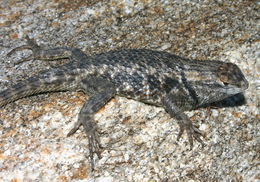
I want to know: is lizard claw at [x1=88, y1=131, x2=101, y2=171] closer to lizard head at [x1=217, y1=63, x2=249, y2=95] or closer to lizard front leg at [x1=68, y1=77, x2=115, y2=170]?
lizard front leg at [x1=68, y1=77, x2=115, y2=170]

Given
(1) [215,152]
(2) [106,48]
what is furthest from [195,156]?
(2) [106,48]

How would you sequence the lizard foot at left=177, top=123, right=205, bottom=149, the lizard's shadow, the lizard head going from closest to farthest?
the lizard foot at left=177, top=123, right=205, bottom=149
the lizard head
the lizard's shadow

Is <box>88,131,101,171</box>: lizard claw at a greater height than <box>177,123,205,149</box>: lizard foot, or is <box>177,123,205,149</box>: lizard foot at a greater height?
<box>88,131,101,171</box>: lizard claw

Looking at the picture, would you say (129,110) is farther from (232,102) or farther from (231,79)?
(232,102)

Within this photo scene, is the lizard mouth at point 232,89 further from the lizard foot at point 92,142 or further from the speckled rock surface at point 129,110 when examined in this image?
the lizard foot at point 92,142

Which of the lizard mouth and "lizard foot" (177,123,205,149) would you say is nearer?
"lizard foot" (177,123,205,149)

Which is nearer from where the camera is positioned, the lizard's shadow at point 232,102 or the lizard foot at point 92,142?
the lizard foot at point 92,142

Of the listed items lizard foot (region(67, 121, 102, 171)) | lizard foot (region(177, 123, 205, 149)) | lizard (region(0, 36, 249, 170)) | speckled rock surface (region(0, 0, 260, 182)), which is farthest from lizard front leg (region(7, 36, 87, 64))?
lizard foot (region(177, 123, 205, 149))

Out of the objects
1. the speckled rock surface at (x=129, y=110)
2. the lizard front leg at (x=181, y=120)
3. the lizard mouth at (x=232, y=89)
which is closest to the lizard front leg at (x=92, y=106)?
the speckled rock surface at (x=129, y=110)

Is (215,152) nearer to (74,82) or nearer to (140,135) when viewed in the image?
(140,135)
